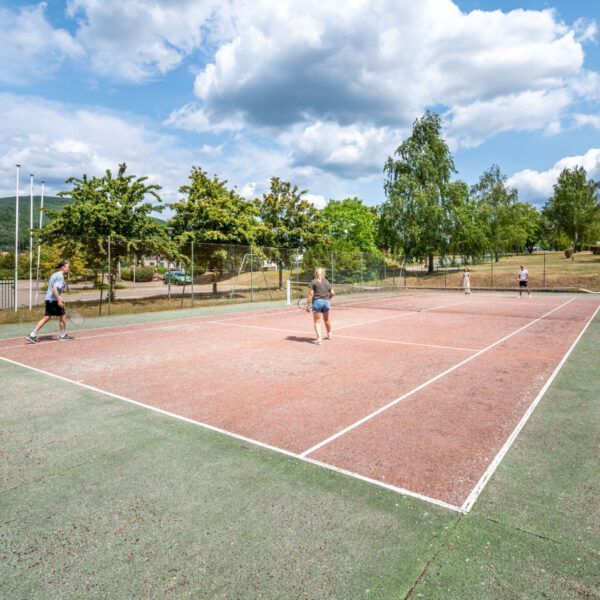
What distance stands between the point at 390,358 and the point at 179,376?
14.4 ft

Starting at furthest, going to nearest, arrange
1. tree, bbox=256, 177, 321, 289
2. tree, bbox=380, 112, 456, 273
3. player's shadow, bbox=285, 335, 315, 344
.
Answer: tree, bbox=380, 112, 456, 273 < tree, bbox=256, 177, 321, 289 < player's shadow, bbox=285, 335, 315, 344

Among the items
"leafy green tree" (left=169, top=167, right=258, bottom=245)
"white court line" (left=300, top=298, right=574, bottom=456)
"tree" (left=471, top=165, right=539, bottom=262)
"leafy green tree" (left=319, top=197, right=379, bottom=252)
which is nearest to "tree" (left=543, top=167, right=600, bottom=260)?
"tree" (left=471, top=165, right=539, bottom=262)

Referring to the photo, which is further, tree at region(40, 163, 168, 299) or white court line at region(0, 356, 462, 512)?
tree at region(40, 163, 168, 299)

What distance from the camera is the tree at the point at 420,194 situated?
141ft

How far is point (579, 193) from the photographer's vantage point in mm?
52938

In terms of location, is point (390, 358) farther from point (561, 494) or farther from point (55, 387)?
point (55, 387)

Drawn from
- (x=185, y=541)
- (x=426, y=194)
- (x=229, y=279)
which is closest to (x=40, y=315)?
(x=229, y=279)

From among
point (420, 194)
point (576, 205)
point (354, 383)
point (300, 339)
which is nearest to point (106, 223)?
point (300, 339)

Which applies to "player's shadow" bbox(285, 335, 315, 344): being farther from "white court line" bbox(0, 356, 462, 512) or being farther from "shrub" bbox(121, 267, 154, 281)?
"shrub" bbox(121, 267, 154, 281)

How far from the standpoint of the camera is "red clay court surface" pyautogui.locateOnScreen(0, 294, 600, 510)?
14.6 ft

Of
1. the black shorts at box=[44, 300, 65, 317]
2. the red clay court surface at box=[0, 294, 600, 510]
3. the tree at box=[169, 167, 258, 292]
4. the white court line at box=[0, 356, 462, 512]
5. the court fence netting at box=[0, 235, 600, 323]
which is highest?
the tree at box=[169, 167, 258, 292]

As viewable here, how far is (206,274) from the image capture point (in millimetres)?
25797

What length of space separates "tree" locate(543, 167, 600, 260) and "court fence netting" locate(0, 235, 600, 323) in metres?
14.3

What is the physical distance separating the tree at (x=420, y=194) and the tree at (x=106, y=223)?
28194 millimetres
